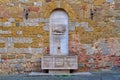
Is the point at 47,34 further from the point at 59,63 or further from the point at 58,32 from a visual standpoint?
the point at 59,63

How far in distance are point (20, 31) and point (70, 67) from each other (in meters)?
1.79

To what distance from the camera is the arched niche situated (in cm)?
1005

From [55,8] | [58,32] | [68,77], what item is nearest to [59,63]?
[68,77]

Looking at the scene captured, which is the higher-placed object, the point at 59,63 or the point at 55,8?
the point at 55,8

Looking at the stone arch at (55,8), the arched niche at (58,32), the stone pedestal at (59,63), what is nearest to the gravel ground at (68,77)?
the stone pedestal at (59,63)

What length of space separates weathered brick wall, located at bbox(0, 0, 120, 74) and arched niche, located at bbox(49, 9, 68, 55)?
141 mm

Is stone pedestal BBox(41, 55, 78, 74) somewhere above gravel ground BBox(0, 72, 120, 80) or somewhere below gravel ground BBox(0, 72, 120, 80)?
above

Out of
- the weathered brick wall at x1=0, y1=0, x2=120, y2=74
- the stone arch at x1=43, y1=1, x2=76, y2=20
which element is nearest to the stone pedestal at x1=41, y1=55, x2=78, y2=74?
the weathered brick wall at x1=0, y1=0, x2=120, y2=74

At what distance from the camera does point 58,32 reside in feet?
33.0

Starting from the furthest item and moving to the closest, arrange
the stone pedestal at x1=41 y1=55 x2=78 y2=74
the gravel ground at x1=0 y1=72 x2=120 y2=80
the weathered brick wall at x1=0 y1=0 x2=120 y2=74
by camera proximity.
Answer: the weathered brick wall at x1=0 y1=0 x2=120 y2=74
the stone pedestal at x1=41 y1=55 x2=78 y2=74
the gravel ground at x1=0 y1=72 x2=120 y2=80

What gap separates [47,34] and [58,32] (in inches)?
12.8

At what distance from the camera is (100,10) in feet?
33.3

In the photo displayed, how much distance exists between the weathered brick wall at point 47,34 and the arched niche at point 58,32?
14cm

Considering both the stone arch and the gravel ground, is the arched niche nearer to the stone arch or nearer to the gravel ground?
the stone arch
